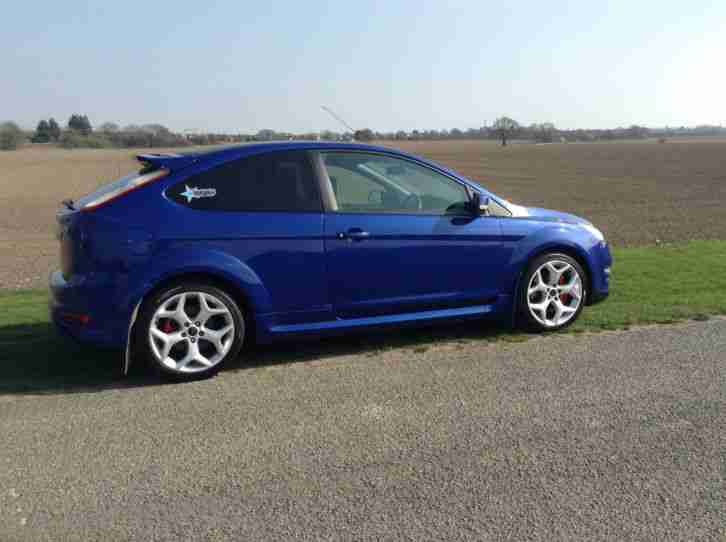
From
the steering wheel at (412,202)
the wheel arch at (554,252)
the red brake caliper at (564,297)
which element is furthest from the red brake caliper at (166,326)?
the red brake caliper at (564,297)

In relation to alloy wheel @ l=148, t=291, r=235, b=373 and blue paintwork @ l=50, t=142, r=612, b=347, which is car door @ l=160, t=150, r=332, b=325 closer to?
blue paintwork @ l=50, t=142, r=612, b=347

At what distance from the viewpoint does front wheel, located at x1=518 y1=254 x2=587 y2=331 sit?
604 cm

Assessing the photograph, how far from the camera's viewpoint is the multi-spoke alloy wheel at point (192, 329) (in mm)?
4930

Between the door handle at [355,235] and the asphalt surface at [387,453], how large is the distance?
91 cm

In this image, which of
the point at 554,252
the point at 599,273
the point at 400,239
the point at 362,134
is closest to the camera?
the point at 400,239

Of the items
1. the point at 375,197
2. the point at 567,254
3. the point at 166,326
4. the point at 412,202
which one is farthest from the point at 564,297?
the point at 166,326

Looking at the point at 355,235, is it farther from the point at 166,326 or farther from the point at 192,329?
the point at 166,326

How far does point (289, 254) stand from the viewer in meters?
5.21

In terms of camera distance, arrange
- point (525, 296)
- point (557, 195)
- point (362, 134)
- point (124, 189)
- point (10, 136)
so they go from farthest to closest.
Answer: point (10, 136) → point (557, 195) → point (362, 134) → point (525, 296) → point (124, 189)

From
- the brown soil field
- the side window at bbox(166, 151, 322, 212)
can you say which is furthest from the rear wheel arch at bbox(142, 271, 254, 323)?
the brown soil field

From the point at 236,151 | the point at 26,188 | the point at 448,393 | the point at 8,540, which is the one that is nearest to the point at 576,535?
the point at 448,393

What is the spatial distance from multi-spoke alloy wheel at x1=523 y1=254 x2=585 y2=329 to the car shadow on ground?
1.00 ft

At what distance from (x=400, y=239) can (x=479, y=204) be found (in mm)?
761

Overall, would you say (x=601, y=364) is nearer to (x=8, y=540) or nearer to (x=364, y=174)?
(x=364, y=174)
